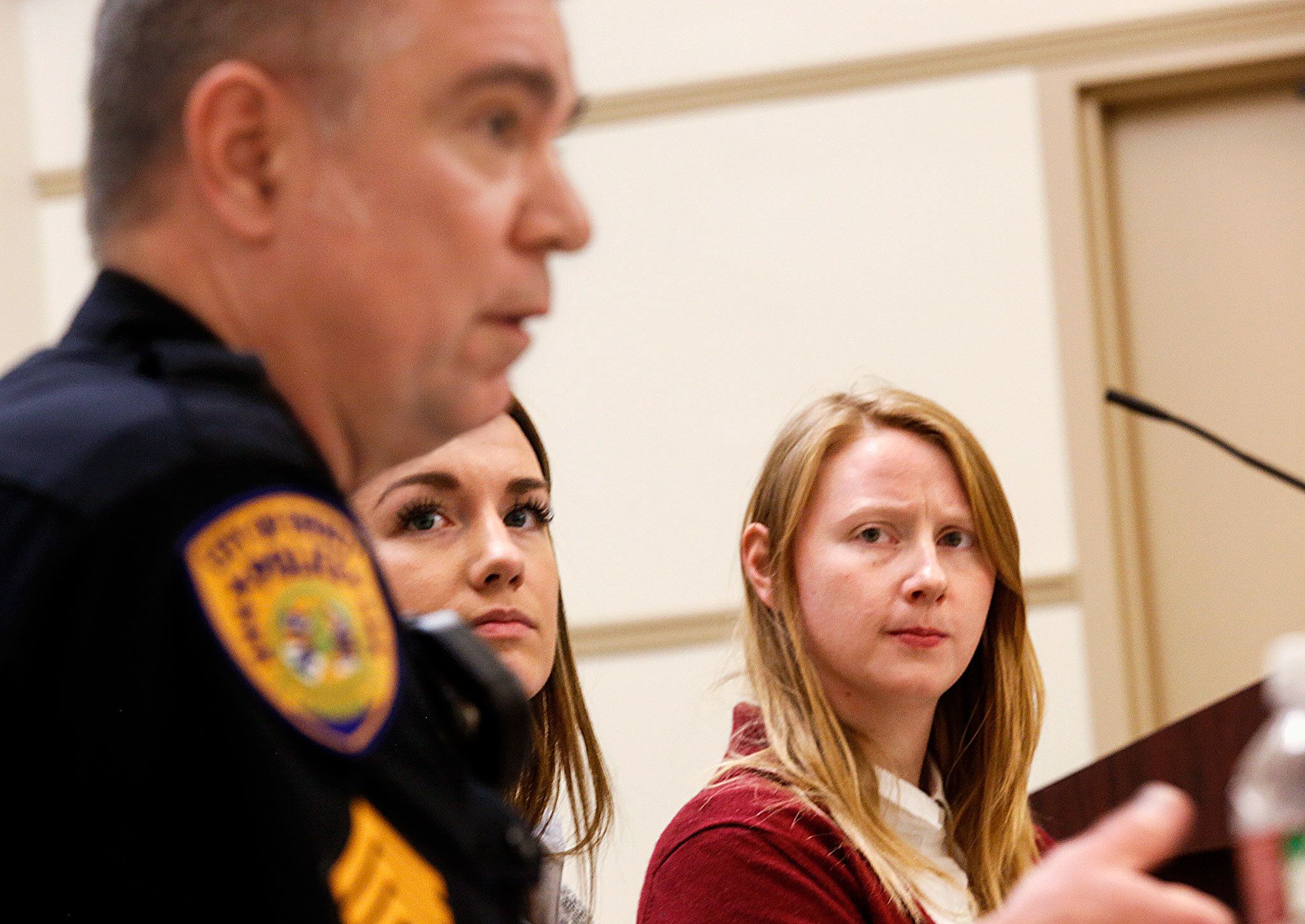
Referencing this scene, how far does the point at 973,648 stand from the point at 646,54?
2501mm

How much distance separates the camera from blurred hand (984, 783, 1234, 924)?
0.76m

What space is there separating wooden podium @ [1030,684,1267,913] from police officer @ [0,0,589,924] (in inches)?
52.0

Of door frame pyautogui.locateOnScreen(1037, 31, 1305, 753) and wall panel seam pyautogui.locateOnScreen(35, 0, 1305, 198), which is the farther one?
wall panel seam pyautogui.locateOnScreen(35, 0, 1305, 198)

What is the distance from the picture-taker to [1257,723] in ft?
6.22

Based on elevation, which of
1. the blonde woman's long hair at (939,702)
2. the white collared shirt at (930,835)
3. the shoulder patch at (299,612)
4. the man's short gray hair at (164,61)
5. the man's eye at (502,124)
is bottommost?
the white collared shirt at (930,835)

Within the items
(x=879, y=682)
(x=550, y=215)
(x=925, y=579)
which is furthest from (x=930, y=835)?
(x=550, y=215)

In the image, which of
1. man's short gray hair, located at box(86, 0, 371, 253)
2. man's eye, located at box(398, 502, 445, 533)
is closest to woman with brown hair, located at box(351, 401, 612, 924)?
man's eye, located at box(398, 502, 445, 533)

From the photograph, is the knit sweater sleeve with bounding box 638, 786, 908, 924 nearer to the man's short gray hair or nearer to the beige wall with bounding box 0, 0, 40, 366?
the man's short gray hair

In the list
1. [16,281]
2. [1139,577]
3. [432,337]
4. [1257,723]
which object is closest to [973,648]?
[1257,723]

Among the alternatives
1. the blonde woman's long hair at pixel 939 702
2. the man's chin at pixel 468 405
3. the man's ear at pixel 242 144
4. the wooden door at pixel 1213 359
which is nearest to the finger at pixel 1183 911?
the man's chin at pixel 468 405

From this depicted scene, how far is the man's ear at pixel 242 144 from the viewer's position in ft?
2.61

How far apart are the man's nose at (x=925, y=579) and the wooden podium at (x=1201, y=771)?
289 millimetres

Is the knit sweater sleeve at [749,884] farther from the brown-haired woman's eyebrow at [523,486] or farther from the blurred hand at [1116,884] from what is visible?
the blurred hand at [1116,884]

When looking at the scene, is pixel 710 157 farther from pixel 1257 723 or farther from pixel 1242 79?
pixel 1257 723
